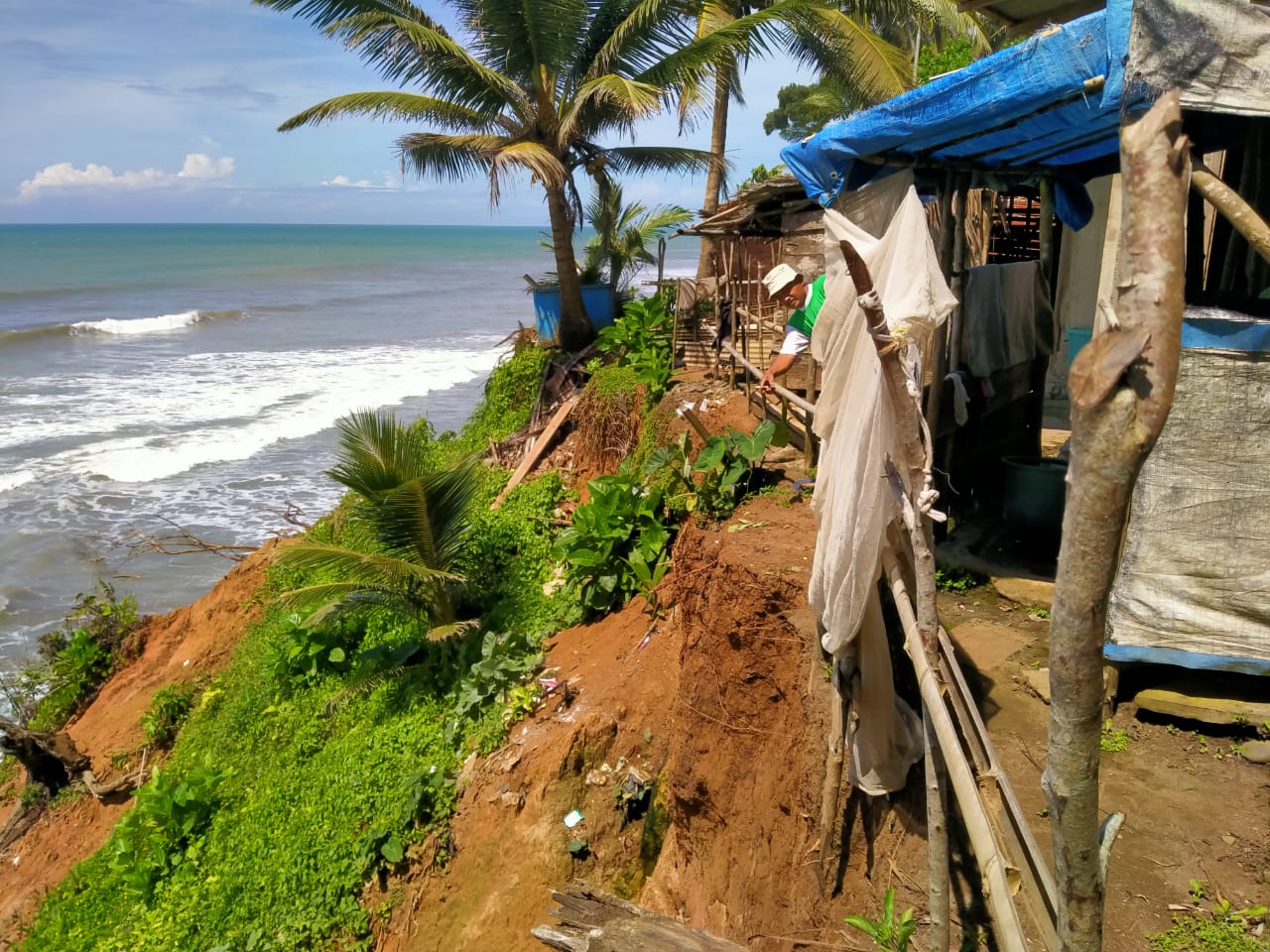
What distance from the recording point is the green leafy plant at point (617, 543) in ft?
22.5

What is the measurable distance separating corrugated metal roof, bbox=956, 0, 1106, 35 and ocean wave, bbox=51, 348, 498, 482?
14201mm

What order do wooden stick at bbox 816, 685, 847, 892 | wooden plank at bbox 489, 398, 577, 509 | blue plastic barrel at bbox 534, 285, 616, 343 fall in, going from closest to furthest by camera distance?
wooden stick at bbox 816, 685, 847, 892 < wooden plank at bbox 489, 398, 577, 509 < blue plastic barrel at bbox 534, 285, 616, 343

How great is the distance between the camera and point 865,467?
11.0ft

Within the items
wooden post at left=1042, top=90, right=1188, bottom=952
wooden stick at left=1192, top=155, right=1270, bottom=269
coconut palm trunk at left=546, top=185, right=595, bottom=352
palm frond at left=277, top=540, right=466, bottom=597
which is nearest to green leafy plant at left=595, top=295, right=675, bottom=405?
coconut palm trunk at left=546, top=185, right=595, bottom=352

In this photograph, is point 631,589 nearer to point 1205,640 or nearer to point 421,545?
point 421,545

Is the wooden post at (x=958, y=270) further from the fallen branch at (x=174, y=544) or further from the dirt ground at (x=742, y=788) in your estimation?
the fallen branch at (x=174, y=544)

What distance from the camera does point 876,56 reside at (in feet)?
40.1

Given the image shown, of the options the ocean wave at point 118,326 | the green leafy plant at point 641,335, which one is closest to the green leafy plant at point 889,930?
the green leafy plant at point 641,335

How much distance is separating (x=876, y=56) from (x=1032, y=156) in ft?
25.0

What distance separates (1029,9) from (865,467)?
5.23 metres

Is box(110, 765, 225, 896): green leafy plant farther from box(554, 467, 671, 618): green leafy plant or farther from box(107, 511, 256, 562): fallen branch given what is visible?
box(107, 511, 256, 562): fallen branch

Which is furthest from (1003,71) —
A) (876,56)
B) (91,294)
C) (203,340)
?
(91,294)

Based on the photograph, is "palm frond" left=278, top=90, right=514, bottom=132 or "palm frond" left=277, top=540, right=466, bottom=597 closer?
"palm frond" left=277, top=540, right=466, bottom=597

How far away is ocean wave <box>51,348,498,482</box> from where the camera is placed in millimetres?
15914
